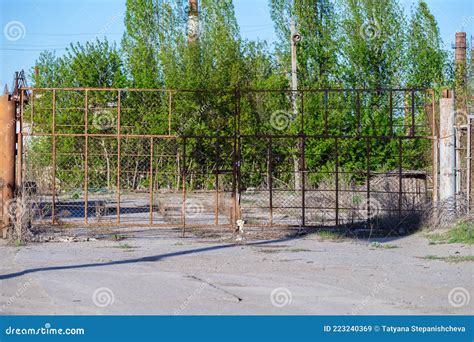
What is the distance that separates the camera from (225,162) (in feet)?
93.4

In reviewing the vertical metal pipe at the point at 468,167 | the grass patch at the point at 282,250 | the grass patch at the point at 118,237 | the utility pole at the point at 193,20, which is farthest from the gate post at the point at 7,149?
the utility pole at the point at 193,20

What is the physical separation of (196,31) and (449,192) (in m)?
29.6

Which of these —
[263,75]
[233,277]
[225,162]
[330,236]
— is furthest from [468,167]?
[263,75]

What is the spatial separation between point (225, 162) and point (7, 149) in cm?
1174

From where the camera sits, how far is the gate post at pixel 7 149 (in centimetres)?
1748

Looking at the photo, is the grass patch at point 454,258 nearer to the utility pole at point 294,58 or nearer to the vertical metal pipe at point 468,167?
the vertical metal pipe at point 468,167

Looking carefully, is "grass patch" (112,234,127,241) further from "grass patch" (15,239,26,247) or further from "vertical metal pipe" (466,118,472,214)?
"vertical metal pipe" (466,118,472,214)

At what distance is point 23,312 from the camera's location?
32.6 feet

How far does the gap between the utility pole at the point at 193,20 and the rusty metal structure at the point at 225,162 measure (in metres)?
11.1

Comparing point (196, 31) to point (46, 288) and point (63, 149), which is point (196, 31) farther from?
point (46, 288)

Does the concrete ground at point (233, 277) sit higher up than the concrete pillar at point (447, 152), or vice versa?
the concrete pillar at point (447, 152)

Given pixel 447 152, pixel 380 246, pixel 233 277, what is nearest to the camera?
pixel 233 277

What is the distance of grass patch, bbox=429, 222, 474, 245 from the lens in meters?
16.6

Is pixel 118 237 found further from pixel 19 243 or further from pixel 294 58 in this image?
pixel 294 58
